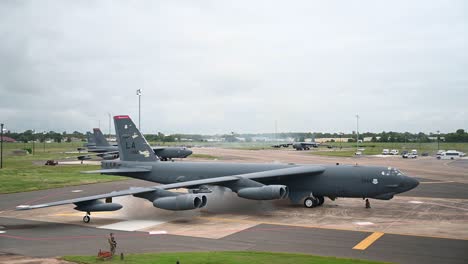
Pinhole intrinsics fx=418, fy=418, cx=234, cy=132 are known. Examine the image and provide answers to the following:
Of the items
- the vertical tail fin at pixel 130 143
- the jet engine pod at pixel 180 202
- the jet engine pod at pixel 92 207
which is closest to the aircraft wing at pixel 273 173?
the jet engine pod at pixel 180 202

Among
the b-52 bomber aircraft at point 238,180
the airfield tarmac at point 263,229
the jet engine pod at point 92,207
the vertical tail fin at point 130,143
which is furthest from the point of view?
the vertical tail fin at point 130,143

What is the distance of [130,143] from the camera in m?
31.2

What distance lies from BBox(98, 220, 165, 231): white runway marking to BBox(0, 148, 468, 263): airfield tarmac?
5cm

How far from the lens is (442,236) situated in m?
19.2

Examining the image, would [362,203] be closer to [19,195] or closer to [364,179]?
[364,179]

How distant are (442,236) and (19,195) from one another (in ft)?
100

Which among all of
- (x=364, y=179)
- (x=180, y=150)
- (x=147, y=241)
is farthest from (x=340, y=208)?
(x=180, y=150)

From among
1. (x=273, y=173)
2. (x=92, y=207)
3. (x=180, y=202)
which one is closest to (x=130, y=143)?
(x=92, y=207)

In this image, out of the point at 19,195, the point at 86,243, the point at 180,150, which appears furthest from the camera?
the point at 180,150

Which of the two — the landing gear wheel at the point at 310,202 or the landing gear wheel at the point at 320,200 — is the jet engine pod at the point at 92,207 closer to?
the landing gear wheel at the point at 310,202

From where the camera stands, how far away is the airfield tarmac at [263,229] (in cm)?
1702

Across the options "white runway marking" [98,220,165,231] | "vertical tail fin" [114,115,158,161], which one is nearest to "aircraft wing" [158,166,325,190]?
"white runway marking" [98,220,165,231]

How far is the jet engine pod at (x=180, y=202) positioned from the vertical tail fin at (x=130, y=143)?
8.74 meters

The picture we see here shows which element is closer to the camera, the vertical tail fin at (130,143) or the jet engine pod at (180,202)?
the jet engine pod at (180,202)
